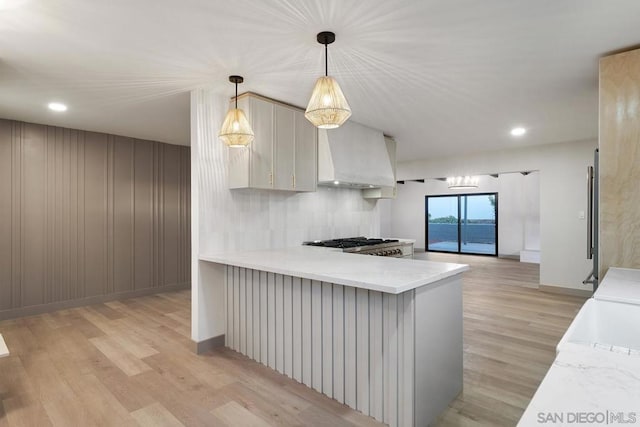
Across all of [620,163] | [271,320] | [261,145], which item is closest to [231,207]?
[261,145]

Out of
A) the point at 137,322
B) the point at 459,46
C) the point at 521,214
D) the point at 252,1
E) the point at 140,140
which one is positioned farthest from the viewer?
the point at 521,214

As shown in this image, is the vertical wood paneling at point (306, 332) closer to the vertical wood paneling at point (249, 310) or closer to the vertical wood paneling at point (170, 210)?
the vertical wood paneling at point (249, 310)

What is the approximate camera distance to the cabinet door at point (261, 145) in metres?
3.17

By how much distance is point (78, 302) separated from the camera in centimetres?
455

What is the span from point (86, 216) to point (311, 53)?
4.00m

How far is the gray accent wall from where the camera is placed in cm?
411

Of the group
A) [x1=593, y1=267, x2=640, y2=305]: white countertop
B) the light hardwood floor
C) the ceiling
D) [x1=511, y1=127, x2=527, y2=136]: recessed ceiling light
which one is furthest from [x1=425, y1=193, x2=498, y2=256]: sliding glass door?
[x1=593, y1=267, x2=640, y2=305]: white countertop

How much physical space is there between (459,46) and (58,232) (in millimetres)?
4999

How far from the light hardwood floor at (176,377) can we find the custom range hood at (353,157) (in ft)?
6.69

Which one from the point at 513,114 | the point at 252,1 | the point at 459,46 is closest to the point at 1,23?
the point at 252,1

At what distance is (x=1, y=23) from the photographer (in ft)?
6.49

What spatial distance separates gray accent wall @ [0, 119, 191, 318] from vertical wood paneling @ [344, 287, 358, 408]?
13.3 ft

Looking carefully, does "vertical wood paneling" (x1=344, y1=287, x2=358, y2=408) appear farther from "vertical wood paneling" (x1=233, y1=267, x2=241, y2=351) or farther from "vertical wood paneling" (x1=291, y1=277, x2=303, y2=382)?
"vertical wood paneling" (x1=233, y1=267, x2=241, y2=351)

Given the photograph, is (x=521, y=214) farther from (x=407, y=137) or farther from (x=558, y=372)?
(x=558, y=372)
